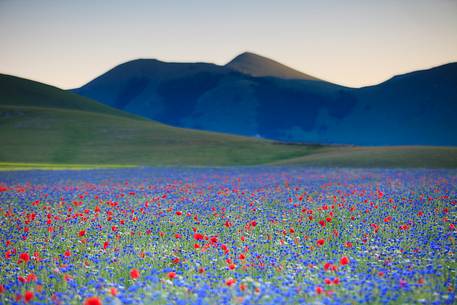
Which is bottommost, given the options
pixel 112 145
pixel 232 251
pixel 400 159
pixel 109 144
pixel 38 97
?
pixel 232 251

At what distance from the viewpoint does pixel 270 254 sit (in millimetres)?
7988

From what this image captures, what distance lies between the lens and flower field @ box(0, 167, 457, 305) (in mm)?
5660

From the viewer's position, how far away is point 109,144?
2520 inches

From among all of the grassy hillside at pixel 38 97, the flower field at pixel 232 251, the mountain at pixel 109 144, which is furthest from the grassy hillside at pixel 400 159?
the grassy hillside at pixel 38 97

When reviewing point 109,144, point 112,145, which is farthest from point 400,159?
point 109,144

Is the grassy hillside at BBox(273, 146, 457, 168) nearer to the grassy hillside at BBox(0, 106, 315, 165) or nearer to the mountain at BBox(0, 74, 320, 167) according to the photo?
the mountain at BBox(0, 74, 320, 167)

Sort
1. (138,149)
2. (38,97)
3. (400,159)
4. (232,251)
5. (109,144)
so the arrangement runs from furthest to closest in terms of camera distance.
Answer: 1. (38,97)
2. (109,144)
3. (138,149)
4. (400,159)
5. (232,251)

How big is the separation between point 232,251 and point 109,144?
58.1m

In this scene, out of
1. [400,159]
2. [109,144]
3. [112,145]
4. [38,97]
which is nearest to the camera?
[400,159]

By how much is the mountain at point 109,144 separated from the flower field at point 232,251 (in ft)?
123

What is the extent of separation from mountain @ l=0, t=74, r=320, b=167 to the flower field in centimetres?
3747

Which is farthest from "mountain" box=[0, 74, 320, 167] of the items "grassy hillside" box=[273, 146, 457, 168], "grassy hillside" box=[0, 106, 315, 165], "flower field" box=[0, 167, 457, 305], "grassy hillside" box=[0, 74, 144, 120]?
"flower field" box=[0, 167, 457, 305]

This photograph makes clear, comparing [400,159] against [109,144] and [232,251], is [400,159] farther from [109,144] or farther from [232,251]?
[232,251]

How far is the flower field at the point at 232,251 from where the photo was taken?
5.66 meters
